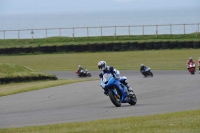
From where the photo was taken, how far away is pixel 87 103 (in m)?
17.3

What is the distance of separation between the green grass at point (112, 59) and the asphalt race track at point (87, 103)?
48.2 feet

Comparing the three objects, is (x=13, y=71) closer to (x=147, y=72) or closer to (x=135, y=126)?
(x=147, y=72)

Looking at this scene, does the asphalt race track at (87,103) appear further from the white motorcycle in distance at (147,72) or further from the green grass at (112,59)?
the green grass at (112,59)

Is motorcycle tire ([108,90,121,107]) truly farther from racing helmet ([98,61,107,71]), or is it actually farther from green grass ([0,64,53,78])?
green grass ([0,64,53,78])

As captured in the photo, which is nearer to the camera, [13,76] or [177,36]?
[13,76]

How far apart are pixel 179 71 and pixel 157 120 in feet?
76.7

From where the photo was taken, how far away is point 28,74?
2609 cm

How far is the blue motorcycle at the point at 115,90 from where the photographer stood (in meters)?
15.6

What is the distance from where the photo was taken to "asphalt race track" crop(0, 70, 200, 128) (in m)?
13.5

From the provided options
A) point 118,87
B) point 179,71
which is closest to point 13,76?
point 118,87

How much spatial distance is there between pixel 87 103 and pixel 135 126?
6907mm

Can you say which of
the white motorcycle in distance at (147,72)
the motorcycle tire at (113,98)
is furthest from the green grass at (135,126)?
the white motorcycle in distance at (147,72)

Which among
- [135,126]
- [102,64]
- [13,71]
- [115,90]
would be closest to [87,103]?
[115,90]

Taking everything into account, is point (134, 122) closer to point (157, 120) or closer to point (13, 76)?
point (157, 120)
